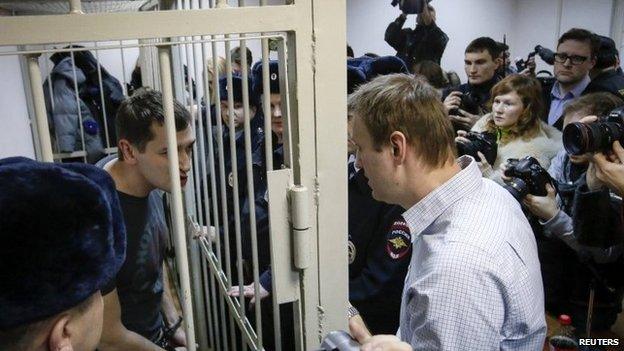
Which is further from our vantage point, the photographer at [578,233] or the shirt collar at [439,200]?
the photographer at [578,233]

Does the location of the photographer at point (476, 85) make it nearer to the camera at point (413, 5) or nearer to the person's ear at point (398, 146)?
the camera at point (413, 5)

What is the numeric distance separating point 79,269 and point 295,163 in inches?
13.0

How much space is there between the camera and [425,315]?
80cm

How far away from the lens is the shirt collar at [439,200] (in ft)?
3.01

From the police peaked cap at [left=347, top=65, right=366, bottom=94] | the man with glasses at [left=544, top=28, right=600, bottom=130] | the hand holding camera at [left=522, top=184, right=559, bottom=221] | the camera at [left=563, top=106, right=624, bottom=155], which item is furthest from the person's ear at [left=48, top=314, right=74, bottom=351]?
the man with glasses at [left=544, top=28, right=600, bottom=130]

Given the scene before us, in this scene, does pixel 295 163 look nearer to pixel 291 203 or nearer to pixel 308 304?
pixel 291 203

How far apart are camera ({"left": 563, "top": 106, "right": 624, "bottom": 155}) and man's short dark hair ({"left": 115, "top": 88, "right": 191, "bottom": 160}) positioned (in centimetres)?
115

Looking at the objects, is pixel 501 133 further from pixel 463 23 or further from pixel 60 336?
pixel 463 23

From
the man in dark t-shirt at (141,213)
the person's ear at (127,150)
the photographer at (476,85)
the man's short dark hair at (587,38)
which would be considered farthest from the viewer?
the photographer at (476,85)

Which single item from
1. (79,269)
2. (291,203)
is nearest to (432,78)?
(291,203)

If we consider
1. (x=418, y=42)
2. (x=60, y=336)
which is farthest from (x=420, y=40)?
(x=60, y=336)

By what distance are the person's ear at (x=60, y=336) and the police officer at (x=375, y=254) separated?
3.08 ft

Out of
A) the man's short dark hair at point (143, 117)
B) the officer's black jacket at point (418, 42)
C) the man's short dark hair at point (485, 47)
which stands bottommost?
the man's short dark hair at point (143, 117)

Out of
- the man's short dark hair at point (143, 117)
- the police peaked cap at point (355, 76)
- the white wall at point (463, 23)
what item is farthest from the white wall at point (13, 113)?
the white wall at point (463, 23)
